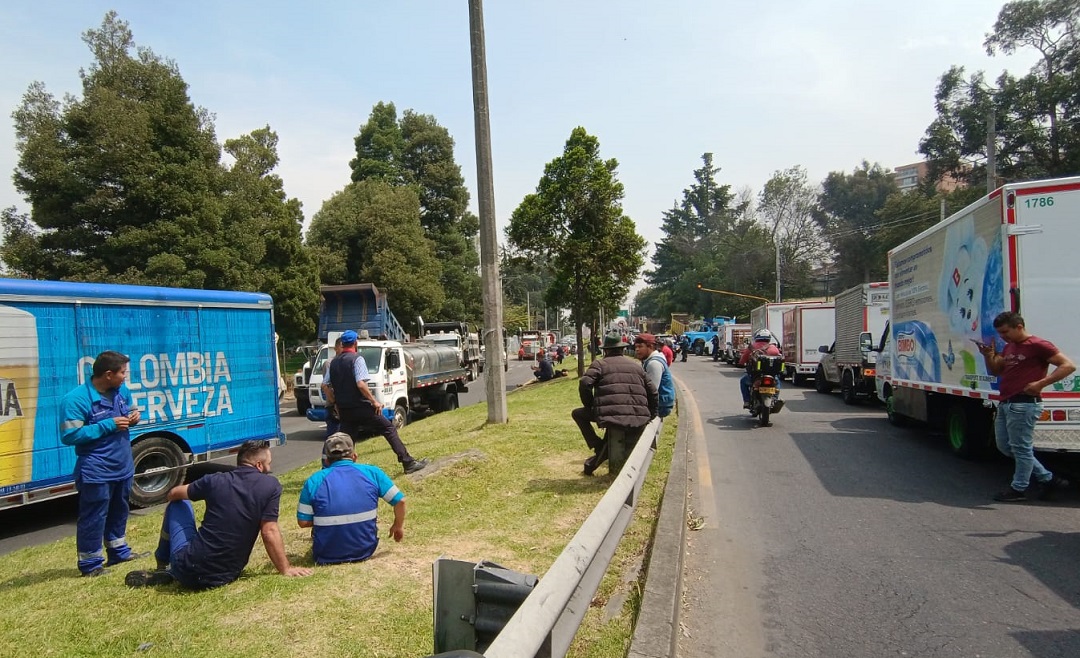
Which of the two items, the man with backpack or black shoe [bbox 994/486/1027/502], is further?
the man with backpack

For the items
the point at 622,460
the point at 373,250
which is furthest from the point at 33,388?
the point at 373,250

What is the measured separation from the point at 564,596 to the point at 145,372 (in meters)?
7.56

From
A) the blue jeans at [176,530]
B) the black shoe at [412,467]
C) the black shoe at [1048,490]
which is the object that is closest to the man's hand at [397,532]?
the blue jeans at [176,530]

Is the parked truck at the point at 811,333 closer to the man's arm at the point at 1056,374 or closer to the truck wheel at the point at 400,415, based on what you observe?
the truck wheel at the point at 400,415

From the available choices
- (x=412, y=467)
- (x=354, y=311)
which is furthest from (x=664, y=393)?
(x=354, y=311)

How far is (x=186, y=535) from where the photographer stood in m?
4.79

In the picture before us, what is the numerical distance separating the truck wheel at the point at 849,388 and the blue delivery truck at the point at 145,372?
12764mm

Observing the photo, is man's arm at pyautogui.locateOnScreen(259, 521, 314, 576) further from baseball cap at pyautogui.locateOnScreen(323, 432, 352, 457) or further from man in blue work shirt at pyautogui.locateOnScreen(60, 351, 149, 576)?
man in blue work shirt at pyautogui.locateOnScreen(60, 351, 149, 576)

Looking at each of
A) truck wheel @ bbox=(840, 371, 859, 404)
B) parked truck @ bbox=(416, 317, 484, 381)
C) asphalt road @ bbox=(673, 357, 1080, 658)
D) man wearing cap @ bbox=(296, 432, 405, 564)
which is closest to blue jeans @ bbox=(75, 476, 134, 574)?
man wearing cap @ bbox=(296, 432, 405, 564)

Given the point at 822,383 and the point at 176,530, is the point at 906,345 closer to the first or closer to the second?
the point at 822,383

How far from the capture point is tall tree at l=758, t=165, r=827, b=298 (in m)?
68.7

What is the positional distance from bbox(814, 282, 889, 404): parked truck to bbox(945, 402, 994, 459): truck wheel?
17.9 feet

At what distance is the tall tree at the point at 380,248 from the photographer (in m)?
36.4

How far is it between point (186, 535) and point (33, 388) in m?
3.99
